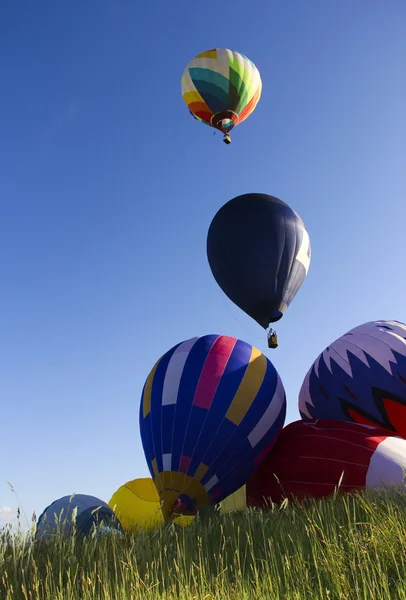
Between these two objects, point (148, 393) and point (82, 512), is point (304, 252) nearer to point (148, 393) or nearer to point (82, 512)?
point (148, 393)

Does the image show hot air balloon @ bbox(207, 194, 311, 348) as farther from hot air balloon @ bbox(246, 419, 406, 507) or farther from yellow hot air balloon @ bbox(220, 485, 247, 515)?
yellow hot air balloon @ bbox(220, 485, 247, 515)

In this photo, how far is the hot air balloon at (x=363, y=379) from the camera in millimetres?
10125

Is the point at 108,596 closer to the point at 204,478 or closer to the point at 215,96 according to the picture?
the point at 204,478

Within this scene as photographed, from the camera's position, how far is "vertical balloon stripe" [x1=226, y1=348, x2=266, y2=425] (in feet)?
26.6

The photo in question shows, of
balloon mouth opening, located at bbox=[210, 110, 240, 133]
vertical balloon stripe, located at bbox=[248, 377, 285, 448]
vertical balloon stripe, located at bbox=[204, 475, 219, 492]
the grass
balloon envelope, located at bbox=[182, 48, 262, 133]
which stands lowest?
the grass

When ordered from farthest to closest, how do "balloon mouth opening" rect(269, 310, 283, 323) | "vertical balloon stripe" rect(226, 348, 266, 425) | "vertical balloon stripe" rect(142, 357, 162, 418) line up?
"balloon mouth opening" rect(269, 310, 283, 323), "vertical balloon stripe" rect(142, 357, 162, 418), "vertical balloon stripe" rect(226, 348, 266, 425)

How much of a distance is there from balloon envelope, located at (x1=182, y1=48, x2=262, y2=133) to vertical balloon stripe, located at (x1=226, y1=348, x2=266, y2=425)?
13238 millimetres

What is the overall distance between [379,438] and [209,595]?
555 centimetres

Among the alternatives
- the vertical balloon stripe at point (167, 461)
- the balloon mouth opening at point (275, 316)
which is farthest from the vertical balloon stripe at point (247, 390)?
the balloon mouth opening at point (275, 316)

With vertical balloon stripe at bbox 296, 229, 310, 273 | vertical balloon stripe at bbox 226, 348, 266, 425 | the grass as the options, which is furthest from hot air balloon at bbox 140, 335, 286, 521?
vertical balloon stripe at bbox 296, 229, 310, 273

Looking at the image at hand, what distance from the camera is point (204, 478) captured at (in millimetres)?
7891

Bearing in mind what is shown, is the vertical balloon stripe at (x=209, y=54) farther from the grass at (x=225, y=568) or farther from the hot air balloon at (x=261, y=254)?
the grass at (x=225, y=568)

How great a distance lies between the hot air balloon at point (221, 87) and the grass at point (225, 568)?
1704 centimetres

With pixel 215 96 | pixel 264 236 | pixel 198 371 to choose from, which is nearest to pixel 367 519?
pixel 198 371
